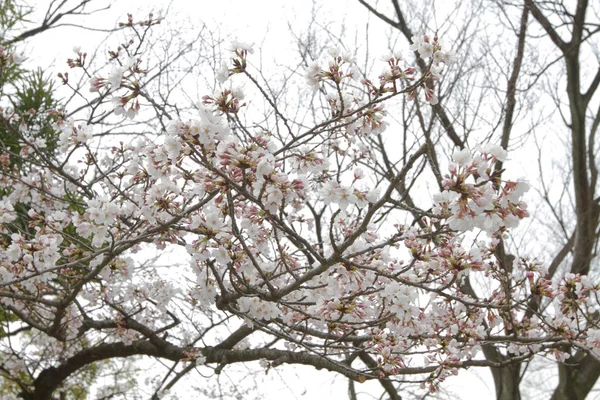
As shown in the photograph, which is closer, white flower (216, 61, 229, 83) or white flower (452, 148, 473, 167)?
white flower (452, 148, 473, 167)

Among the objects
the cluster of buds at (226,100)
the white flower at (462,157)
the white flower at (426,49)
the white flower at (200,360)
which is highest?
the white flower at (426,49)

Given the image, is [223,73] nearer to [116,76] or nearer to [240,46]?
[240,46]

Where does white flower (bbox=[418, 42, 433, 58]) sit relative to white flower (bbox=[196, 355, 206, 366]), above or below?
above

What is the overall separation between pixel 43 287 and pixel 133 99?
4.93 feet

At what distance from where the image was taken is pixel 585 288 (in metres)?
3.12

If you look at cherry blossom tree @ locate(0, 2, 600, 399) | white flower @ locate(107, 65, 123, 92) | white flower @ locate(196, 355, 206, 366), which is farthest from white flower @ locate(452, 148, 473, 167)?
white flower @ locate(196, 355, 206, 366)

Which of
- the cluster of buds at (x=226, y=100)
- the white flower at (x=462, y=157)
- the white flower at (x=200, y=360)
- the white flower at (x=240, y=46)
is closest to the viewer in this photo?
the white flower at (x=462, y=157)

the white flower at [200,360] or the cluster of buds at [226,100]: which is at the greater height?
the white flower at [200,360]

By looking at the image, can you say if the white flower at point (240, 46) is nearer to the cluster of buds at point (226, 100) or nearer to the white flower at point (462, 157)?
the cluster of buds at point (226, 100)

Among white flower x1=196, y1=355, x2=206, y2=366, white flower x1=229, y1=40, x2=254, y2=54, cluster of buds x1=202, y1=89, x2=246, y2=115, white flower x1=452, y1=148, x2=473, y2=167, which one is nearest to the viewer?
white flower x1=452, y1=148, x2=473, y2=167

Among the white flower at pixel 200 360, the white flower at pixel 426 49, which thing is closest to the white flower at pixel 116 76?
the white flower at pixel 426 49

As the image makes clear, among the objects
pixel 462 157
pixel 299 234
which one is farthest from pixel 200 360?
pixel 462 157

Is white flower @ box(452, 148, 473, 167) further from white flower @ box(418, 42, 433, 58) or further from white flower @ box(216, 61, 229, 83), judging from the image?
white flower @ box(216, 61, 229, 83)

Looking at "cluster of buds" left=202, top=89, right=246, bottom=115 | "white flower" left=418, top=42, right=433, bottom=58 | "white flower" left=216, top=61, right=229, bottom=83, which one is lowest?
"cluster of buds" left=202, top=89, right=246, bottom=115
